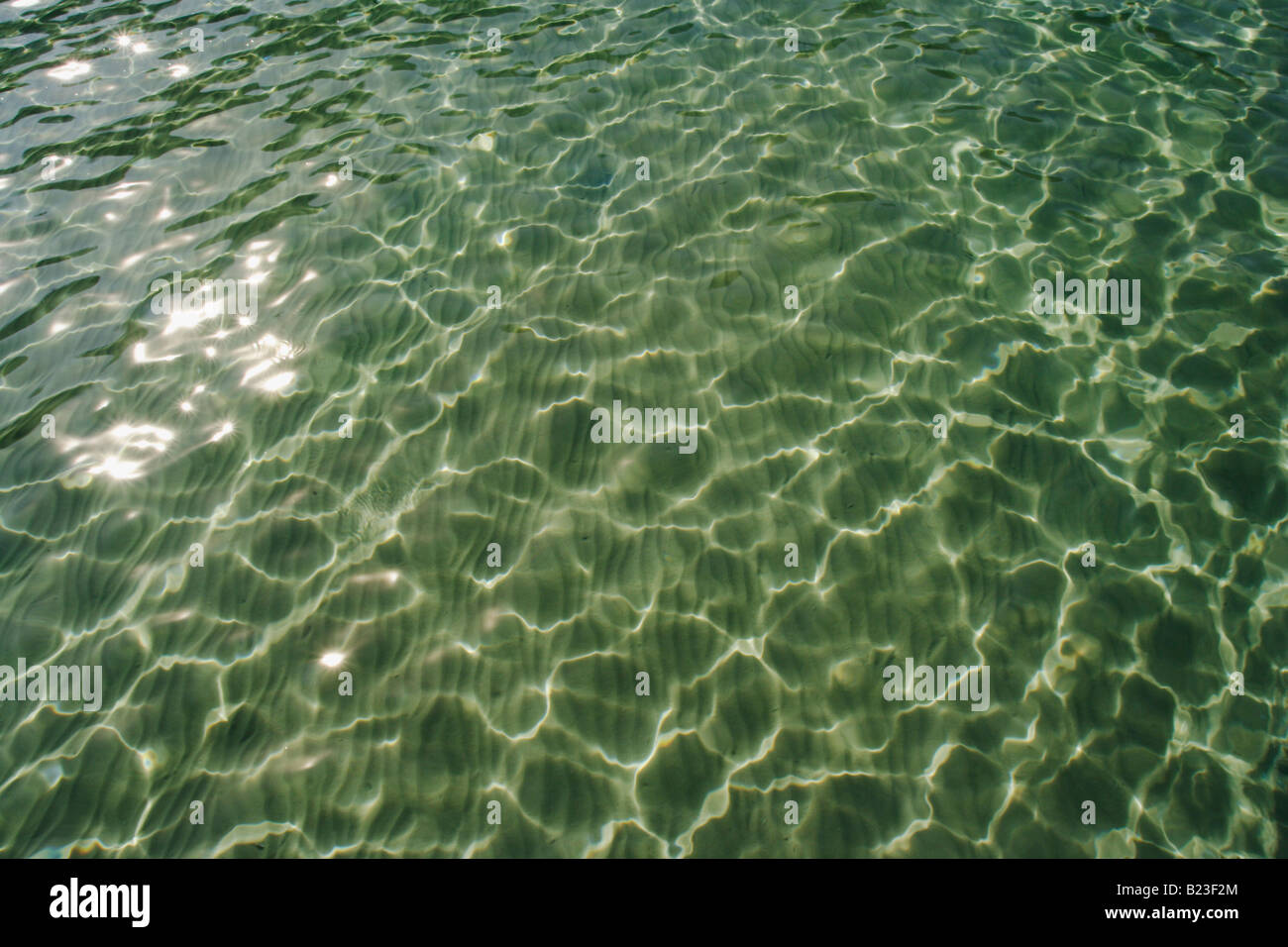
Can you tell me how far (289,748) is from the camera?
4102 mm

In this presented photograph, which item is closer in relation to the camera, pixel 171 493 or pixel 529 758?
pixel 529 758

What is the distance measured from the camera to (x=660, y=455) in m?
5.02

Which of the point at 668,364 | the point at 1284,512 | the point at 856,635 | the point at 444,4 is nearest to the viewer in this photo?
the point at 856,635

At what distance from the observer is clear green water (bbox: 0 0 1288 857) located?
3.99 m

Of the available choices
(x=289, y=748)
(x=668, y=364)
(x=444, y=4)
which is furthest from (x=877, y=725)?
(x=444, y=4)

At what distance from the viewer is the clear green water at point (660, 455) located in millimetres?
3994

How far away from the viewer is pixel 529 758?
13.3ft
